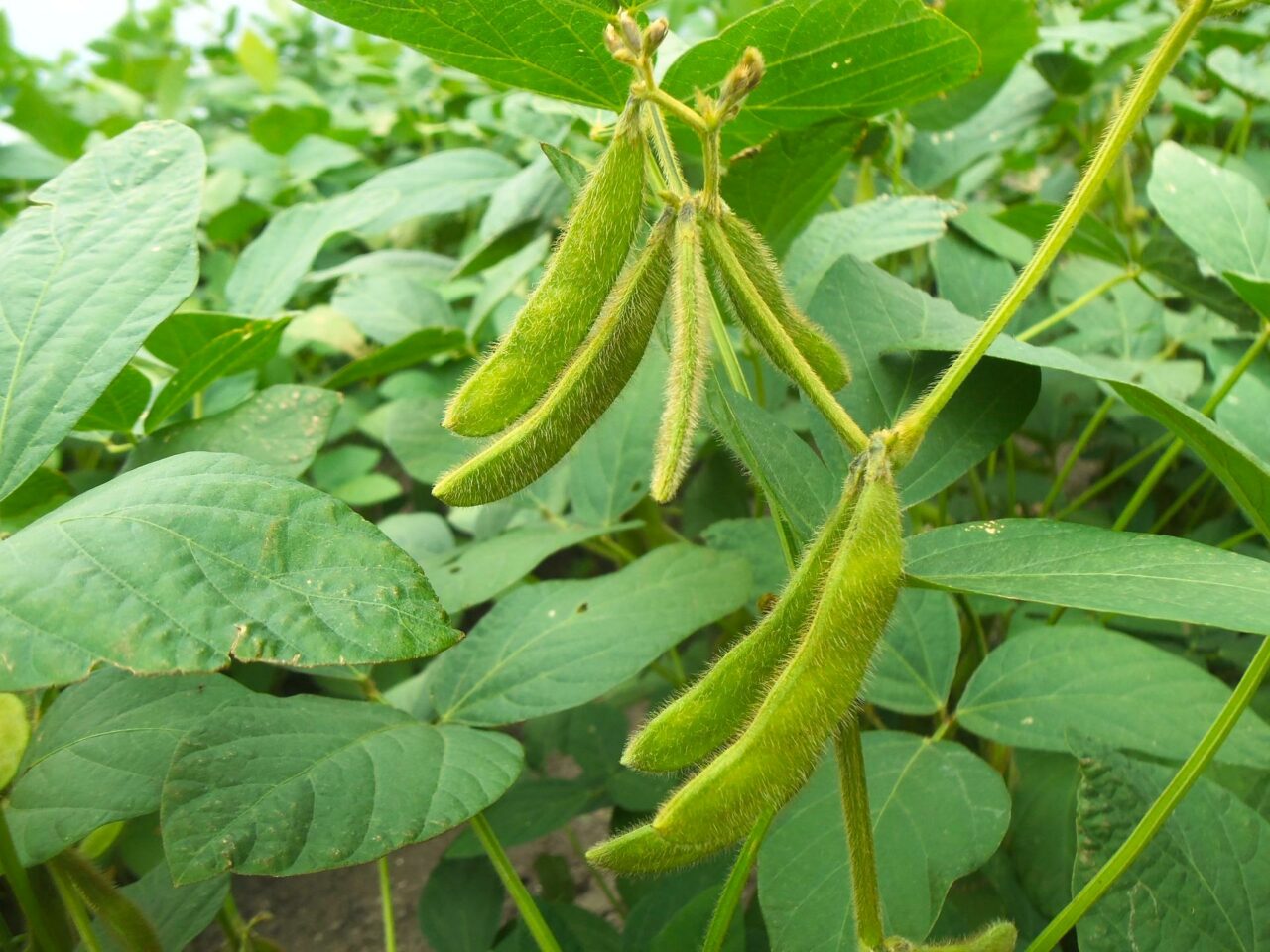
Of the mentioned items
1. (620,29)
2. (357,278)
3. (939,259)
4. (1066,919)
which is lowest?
(1066,919)

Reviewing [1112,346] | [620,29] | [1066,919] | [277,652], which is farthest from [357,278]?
[1066,919]

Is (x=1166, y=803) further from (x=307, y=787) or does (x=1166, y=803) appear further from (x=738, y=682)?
(x=307, y=787)

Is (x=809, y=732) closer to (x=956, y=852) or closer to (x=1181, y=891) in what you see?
(x=956, y=852)

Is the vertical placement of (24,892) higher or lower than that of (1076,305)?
lower

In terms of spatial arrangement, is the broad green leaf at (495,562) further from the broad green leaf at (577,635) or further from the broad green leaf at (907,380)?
the broad green leaf at (907,380)

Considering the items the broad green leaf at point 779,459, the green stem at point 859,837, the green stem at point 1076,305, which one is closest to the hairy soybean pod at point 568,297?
the broad green leaf at point 779,459

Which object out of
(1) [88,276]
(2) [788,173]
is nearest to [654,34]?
(2) [788,173]

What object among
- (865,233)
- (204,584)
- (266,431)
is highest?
(865,233)
